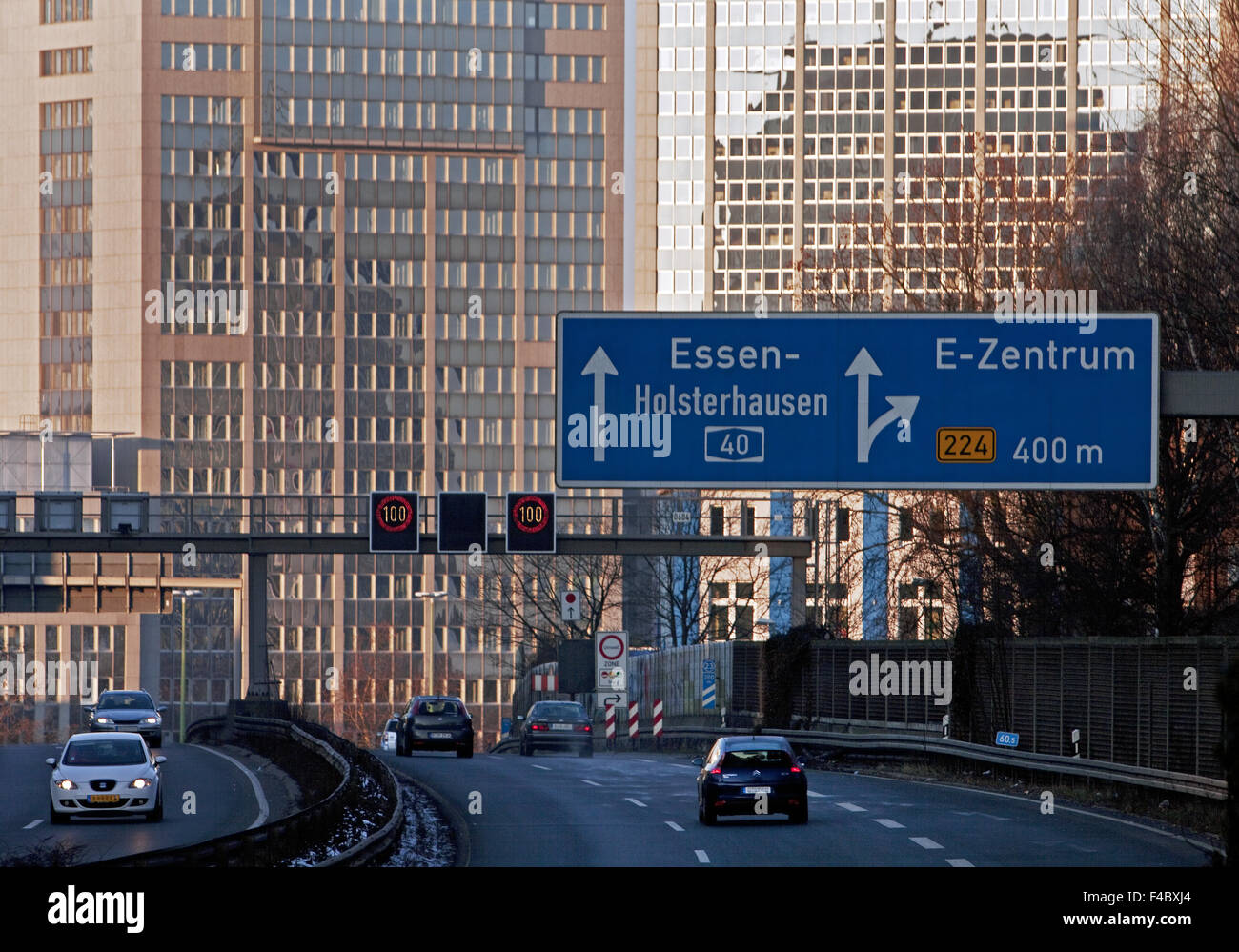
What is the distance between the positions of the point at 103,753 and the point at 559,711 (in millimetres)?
22622

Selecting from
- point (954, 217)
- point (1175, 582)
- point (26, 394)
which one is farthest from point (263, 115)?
point (1175, 582)

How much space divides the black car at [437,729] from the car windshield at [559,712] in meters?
3.71

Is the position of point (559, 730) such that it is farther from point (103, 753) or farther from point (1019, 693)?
point (103, 753)

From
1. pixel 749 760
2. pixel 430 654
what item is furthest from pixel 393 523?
pixel 430 654

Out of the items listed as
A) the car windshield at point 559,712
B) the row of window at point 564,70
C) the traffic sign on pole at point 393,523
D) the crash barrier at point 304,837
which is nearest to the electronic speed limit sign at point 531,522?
the traffic sign on pole at point 393,523

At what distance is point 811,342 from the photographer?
2020 cm

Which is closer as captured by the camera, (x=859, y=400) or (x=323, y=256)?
(x=859, y=400)

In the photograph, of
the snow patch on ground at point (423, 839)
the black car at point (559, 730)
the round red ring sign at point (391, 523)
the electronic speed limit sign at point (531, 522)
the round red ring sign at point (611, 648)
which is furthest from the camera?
the black car at point (559, 730)

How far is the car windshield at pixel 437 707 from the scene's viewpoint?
47.6 meters

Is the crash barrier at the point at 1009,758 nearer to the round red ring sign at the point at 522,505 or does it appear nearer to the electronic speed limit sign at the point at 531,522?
the electronic speed limit sign at the point at 531,522

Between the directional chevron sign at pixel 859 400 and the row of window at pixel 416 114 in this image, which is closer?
the directional chevron sign at pixel 859 400

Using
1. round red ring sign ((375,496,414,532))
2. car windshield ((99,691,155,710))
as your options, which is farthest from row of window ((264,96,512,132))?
round red ring sign ((375,496,414,532))

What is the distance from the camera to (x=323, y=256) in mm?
175625

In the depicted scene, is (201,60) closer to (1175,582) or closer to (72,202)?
(72,202)
